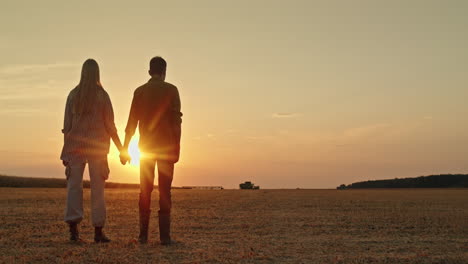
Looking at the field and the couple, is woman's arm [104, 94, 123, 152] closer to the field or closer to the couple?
the couple

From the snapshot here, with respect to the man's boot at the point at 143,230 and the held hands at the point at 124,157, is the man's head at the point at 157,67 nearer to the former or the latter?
the held hands at the point at 124,157

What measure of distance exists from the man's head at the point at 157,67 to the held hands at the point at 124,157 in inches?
43.9

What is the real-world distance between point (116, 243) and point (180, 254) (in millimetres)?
1251

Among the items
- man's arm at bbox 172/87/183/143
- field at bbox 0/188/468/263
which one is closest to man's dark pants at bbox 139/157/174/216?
man's arm at bbox 172/87/183/143

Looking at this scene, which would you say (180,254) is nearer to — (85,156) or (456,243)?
(85,156)

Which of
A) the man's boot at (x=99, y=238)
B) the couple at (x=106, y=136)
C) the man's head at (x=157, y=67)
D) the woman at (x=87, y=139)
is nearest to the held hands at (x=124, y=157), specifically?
the couple at (x=106, y=136)

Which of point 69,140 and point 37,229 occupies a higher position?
point 69,140

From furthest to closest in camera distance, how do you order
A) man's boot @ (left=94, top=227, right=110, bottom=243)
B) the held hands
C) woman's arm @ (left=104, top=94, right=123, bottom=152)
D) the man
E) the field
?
woman's arm @ (left=104, top=94, right=123, bottom=152), the held hands, the man, man's boot @ (left=94, top=227, right=110, bottom=243), the field

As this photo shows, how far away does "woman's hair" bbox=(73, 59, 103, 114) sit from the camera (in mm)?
7395

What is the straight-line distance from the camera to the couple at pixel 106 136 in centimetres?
737

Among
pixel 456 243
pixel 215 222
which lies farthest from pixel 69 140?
pixel 456 243

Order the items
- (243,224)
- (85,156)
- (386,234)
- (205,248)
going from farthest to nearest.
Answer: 1. (243,224)
2. (386,234)
3. (85,156)
4. (205,248)

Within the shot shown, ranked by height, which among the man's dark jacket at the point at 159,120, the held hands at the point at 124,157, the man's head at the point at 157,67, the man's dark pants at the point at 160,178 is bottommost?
the man's dark pants at the point at 160,178

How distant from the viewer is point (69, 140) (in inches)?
295
